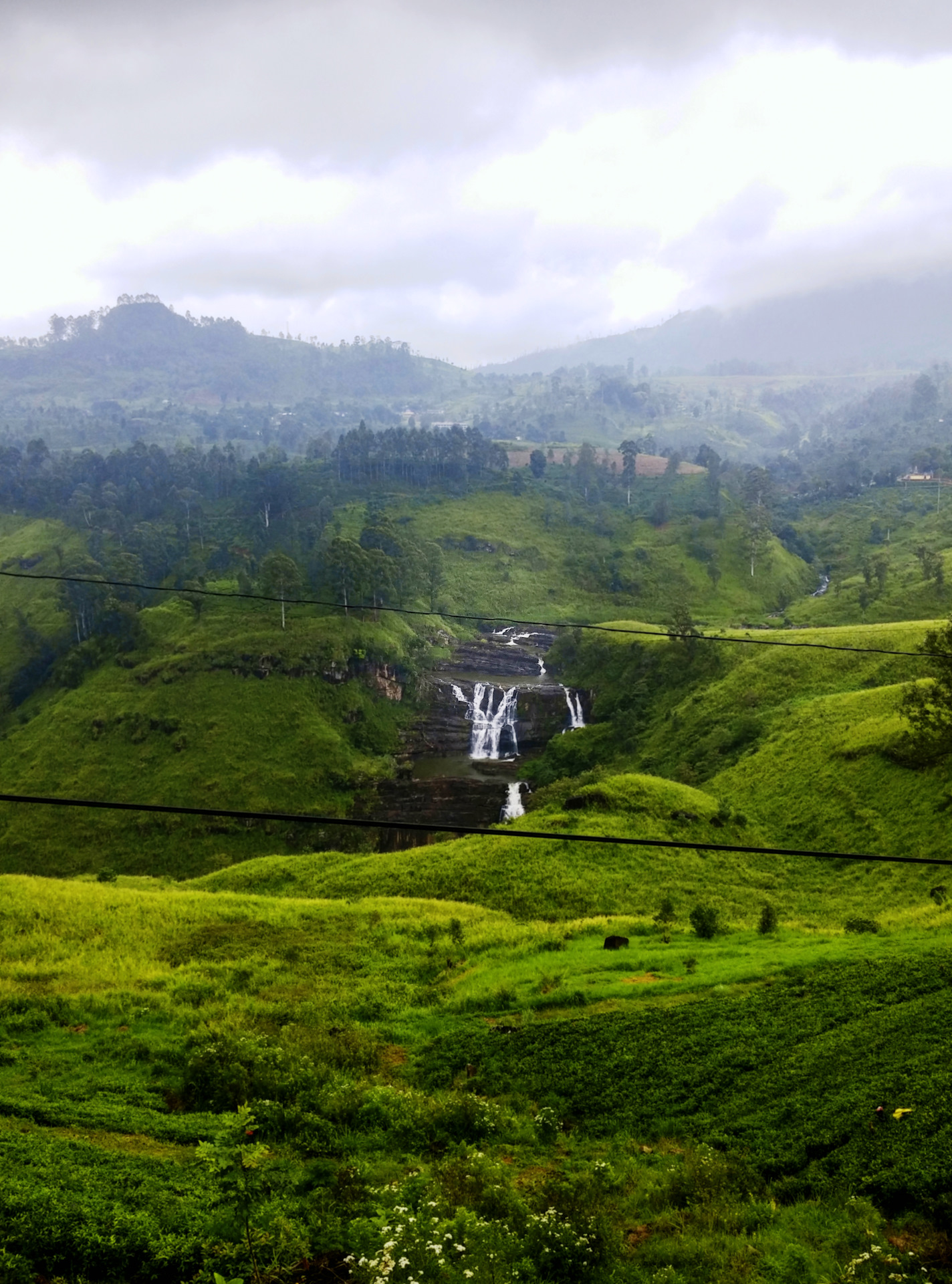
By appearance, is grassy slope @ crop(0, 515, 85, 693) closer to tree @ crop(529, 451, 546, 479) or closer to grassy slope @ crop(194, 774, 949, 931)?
grassy slope @ crop(194, 774, 949, 931)

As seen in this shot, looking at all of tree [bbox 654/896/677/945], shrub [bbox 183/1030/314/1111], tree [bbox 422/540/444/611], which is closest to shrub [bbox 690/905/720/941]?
tree [bbox 654/896/677/945]

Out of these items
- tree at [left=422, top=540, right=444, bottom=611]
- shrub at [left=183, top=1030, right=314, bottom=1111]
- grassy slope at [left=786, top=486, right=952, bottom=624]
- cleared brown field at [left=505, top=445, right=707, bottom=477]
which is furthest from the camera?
cleared brown field at [left=505, top=445, right=707, bottom=477]

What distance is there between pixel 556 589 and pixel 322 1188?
3817 inches

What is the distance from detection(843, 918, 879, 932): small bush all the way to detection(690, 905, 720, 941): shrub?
11.8 feet

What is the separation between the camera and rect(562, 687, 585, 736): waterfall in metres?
67.1

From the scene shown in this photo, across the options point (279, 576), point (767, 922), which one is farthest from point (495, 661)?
point (767, 922)

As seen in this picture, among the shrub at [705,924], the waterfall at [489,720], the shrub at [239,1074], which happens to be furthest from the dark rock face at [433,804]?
the shrub at [239,1074]

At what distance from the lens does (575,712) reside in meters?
68.1

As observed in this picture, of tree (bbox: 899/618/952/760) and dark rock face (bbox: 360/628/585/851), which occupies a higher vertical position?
tree (bbox: 899/618/952/760)

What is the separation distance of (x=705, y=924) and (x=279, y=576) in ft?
194

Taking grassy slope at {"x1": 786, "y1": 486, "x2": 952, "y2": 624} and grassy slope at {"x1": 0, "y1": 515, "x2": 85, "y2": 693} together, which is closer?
grassy slope at {"x1": 786, "y1": 486, "x2": 952, "y2": 624}

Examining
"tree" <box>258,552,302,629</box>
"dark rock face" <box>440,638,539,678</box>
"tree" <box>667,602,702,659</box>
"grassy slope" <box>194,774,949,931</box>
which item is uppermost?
"tree" <box>258,552,302,629</box>

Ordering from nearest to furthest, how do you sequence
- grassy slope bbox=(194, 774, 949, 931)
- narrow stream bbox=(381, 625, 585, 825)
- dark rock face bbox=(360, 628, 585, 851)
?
1. grassy slope bbox=(194, 774, 949, 931)
2. dark rock face bbox=(360, 628, 585, 851)
3. narrow stream bbox=(381, 625, 585, 825)

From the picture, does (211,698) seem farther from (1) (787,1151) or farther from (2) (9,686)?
(1) (787,1151)
